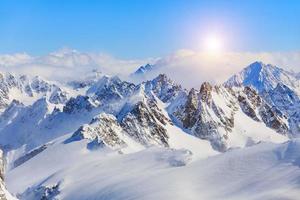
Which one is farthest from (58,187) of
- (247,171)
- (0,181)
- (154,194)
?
(0,181)

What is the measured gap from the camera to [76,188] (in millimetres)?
184500

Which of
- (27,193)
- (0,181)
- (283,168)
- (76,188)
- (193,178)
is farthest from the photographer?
(27,193)

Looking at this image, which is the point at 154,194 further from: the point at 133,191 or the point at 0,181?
the point at 0,181

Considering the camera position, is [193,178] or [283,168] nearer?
[283,168]

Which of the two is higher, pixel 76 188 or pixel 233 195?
pixel 76 188

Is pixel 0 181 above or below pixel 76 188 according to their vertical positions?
below

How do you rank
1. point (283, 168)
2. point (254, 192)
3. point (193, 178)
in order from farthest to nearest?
1. point (193, 178)
2. point (283, 168)
3. point (254, 192)

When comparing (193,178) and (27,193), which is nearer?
(193,178)

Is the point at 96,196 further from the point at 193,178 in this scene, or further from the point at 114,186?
the point at 193,178

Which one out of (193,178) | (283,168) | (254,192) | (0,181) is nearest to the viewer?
(0,181)

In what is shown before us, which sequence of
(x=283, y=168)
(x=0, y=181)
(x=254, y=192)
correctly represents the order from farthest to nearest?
(x=283, y=168) → (x=254, y=192) → (x=0, y=181)

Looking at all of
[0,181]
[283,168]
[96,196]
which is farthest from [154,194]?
[0,181]

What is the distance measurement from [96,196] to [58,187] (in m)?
23.0

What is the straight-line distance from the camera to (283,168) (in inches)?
6176
